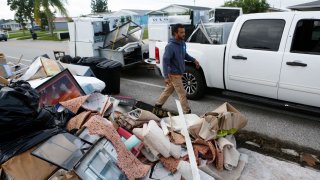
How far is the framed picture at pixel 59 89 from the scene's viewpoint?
4.72 meters

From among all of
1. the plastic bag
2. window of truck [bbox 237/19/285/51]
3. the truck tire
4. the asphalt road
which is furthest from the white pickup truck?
the plastic bag

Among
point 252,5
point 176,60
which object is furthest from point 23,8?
point 176,60

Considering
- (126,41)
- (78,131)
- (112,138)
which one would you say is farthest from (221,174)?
(126,41)

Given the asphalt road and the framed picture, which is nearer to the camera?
the asphalt road

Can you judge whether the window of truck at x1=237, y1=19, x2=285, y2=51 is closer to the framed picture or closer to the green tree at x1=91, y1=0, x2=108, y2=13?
the framed picture

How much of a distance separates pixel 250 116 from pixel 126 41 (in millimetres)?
5165

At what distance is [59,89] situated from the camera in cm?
489

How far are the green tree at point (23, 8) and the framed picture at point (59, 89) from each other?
1930 inches

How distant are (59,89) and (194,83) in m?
2.71

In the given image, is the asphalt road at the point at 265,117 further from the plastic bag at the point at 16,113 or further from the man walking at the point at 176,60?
the plastic bag at the point at 16,113

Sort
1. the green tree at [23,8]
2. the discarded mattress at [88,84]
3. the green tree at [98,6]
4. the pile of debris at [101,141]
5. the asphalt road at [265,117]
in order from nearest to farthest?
the pile of debris at [101,141]
the asphalt road at [265,117]
the discarded mattress at [88,84]
the green tree at [23,8]
the green tree at [98,6]

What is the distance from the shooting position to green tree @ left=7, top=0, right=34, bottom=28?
2002 inches

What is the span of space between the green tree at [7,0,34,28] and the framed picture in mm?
49024

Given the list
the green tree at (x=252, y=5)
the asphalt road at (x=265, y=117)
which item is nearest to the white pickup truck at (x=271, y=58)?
the asphalt road at (x=265, y=117)
